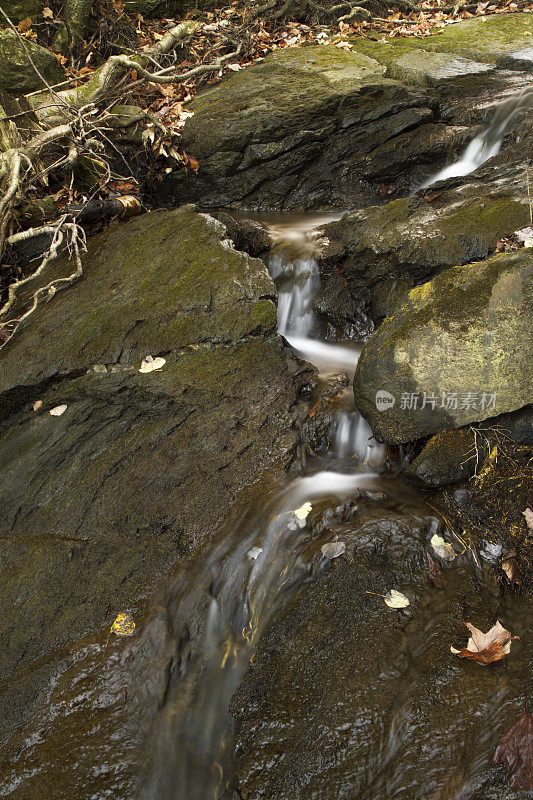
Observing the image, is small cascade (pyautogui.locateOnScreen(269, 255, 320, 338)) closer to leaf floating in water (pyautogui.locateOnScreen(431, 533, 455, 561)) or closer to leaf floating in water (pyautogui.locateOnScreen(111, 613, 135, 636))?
leaf floating in water (pyautogui.locateOnScreen(431, 533, 455, 561))

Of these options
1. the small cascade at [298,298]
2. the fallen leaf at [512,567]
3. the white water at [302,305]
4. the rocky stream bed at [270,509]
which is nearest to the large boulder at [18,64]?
the rocky stream bed at [270,509]

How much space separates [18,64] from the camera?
5766 millimetres

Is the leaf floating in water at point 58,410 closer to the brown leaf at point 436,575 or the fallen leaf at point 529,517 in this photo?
the brown leaf at point 436,575

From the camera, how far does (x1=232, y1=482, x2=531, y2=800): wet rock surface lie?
1969mm

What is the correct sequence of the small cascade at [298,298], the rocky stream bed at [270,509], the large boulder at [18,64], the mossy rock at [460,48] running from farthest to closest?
the mossy rock at [460,48] → the large boulder at [18,64] → the small cascade at [298,298] → the rocky stream bed at [270,509]

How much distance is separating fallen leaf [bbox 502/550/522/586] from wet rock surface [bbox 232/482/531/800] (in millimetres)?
76

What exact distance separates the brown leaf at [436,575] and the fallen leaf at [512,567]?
34cm

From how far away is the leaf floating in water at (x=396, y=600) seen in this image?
2.57 m

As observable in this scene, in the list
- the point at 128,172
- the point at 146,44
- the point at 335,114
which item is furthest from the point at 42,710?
the point at 146,44

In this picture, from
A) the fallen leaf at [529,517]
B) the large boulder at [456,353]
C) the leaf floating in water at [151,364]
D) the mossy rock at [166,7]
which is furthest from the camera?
the mossy rock at [166,7]

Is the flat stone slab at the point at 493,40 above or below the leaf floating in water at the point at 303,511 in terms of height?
above

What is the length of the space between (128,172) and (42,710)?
6504 mm

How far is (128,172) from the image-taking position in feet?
22.3

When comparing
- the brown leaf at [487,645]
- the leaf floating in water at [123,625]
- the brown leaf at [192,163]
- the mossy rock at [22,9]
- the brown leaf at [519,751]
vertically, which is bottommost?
the brown leaf at [487,645]
